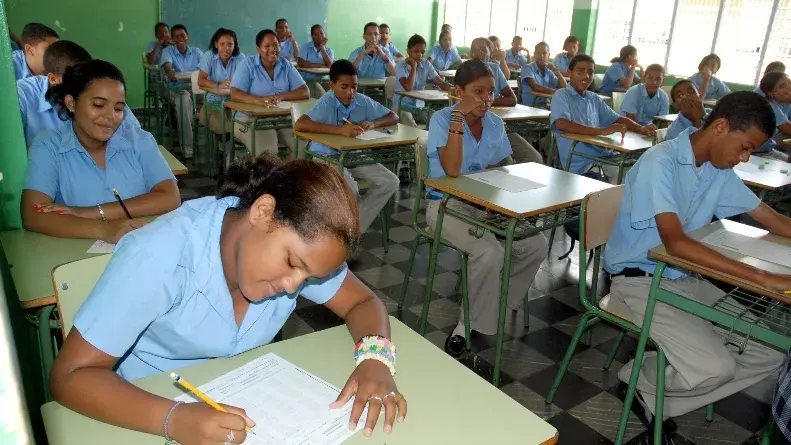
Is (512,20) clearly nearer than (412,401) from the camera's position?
No

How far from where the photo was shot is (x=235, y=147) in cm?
486

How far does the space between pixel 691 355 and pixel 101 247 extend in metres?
1.86

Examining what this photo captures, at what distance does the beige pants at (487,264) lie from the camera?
2.46 m

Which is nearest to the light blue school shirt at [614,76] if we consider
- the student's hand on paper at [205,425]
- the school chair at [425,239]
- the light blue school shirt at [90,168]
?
the school chair at [425,239]

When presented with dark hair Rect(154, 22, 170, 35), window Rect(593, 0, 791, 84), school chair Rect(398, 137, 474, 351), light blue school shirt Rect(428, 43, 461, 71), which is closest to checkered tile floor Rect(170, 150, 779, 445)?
school chair Rect(398, 137, 474, 351)

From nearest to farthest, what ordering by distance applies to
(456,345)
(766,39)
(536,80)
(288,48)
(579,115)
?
(456,345) < (579,115) < (536,80) < (766,39) < (288,48)

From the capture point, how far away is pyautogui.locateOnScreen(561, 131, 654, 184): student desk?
3.73 metres

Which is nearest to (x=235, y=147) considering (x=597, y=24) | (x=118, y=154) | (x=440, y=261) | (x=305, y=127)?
(x=305, y=127)

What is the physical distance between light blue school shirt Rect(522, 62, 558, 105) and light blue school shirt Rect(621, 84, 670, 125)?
4.76ft

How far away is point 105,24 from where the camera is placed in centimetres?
731

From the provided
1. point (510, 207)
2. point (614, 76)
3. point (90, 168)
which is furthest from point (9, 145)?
point (614, 76)

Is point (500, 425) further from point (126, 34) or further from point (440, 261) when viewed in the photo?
point (126, 34)

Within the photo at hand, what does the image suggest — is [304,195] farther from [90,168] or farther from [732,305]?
[732,305]

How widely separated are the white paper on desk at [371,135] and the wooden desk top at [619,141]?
4.40 ft
